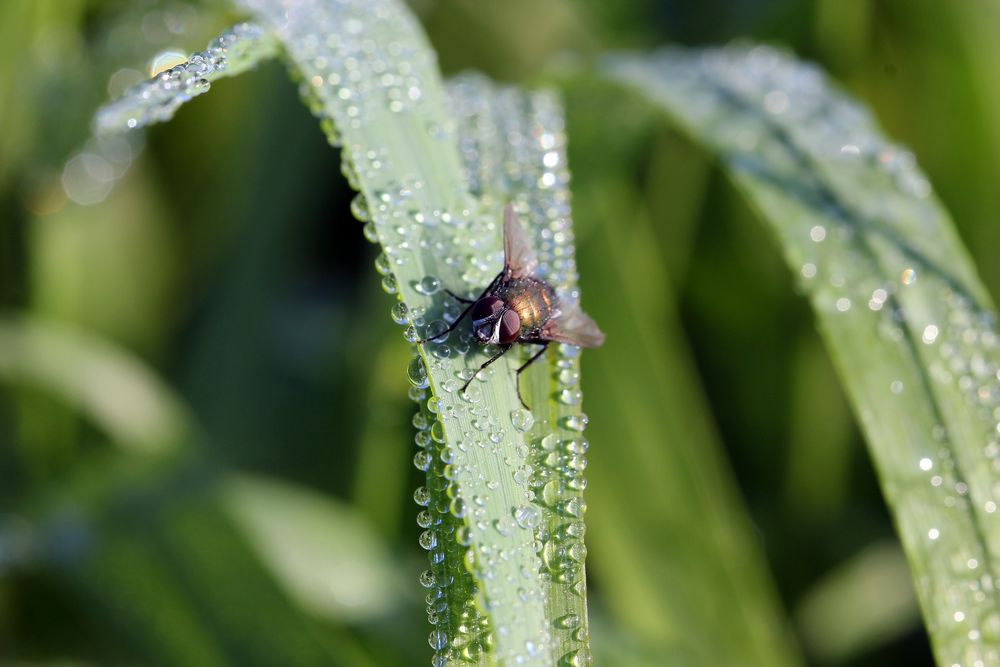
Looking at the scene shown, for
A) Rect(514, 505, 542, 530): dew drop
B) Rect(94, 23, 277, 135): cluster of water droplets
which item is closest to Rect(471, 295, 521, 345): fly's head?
Rect(514, 505, 542, 530): dew drop

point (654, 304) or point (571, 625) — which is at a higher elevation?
point (654, 304)

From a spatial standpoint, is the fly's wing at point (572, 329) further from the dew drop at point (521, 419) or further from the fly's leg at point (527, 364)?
the dew drop at point (521, 419)

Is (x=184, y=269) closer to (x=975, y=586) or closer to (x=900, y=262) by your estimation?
(x=900, y=262)

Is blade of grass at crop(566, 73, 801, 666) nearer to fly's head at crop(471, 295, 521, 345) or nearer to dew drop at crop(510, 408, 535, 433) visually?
fly's head at crop(471, 295, 521, 345)

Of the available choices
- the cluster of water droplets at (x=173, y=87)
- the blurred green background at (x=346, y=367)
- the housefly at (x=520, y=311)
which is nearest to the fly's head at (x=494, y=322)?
the housefly at (x=520, y=311)

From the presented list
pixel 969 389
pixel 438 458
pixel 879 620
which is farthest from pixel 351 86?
pixel 879 620

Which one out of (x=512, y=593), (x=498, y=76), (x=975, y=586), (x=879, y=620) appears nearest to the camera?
(x=512, y=593)
